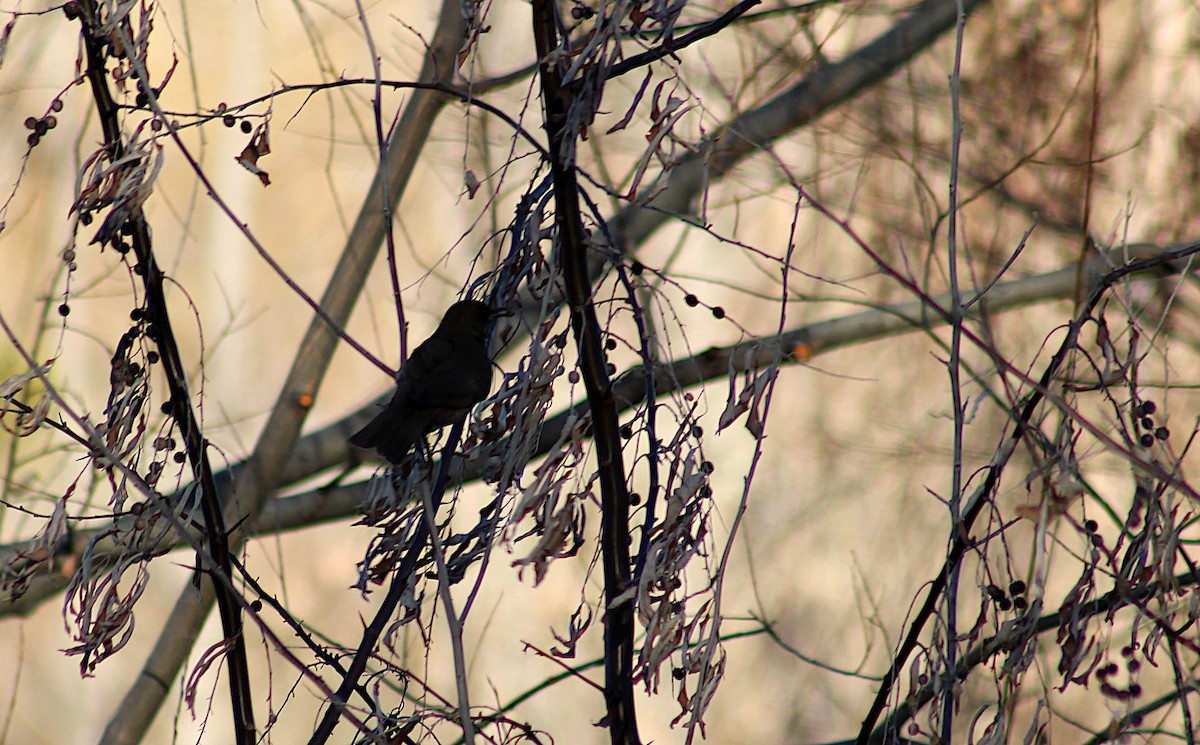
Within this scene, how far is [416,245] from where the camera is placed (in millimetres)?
5320

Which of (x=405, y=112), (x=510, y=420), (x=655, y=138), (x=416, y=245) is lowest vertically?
(x=510, y=420)

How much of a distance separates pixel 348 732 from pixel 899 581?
2749 millimetres

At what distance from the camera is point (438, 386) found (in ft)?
7.38

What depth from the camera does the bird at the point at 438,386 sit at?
2068 mm

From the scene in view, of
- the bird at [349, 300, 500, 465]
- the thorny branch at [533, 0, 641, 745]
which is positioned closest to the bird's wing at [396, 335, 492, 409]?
the bird at [349, 300, 500, 465]

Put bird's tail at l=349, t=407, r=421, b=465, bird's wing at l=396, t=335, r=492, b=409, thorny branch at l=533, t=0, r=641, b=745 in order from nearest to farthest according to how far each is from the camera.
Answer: thorny branch at l=533, t=0, r=641, b=745, bird's tail at l=349, t=407, r=421, b=465, bird's wing at l=396, t=335, r=492, b=409

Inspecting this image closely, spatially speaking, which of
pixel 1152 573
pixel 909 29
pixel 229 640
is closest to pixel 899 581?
pixel 909 29

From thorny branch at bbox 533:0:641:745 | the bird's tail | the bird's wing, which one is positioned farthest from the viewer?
the bird's wing

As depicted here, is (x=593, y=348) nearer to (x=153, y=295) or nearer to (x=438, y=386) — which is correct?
(x=153, y=295)

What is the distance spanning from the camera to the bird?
207 centimetres

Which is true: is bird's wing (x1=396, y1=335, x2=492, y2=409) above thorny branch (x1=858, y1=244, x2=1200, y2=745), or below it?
above

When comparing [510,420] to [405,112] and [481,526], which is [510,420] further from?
[405,112]

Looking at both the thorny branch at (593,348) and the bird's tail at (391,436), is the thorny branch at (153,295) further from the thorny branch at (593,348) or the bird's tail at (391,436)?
the thorny branch at (593,348)

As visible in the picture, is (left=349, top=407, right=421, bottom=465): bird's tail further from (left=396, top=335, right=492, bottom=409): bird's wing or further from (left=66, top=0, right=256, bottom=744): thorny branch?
(left=66, top=0, right=256, bottom=744): thorny branch
